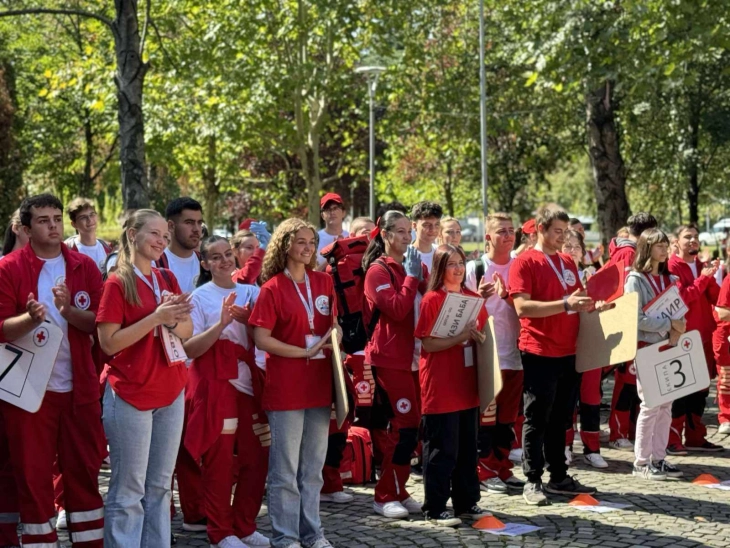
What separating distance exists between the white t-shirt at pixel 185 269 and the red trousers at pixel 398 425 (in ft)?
4.74

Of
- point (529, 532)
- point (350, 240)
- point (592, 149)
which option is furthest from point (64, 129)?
point (529, 532)

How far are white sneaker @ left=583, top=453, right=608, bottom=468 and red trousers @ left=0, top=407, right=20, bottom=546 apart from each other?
4.97m

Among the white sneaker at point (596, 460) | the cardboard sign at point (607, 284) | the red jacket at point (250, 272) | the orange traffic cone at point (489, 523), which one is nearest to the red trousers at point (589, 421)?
the white sneaker at point (596, 460)

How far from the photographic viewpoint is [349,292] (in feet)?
27.2

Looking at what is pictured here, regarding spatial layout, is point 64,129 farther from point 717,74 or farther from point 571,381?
point 571,381

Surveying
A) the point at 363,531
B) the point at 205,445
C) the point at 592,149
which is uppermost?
the point at 592,149

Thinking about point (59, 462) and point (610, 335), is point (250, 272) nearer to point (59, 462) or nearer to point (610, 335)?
point (59, 462)

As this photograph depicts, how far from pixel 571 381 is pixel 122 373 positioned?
3.71 m

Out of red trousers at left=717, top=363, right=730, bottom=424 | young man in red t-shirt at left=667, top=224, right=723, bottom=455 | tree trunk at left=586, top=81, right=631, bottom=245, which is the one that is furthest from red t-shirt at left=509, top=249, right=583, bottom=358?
tree trunk at left=586, top=81, right=631, bottom=245

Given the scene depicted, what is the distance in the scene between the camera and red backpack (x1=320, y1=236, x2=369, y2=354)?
8297 mm

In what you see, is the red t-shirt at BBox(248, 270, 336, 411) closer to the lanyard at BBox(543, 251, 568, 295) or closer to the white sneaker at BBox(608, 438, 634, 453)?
the lanyard at BBox(543, 251, 568, 295)

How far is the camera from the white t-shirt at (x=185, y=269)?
7.51m

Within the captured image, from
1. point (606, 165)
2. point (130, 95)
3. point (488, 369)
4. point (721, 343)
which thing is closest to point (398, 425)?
point (488, 369)

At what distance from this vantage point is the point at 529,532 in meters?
7.00
